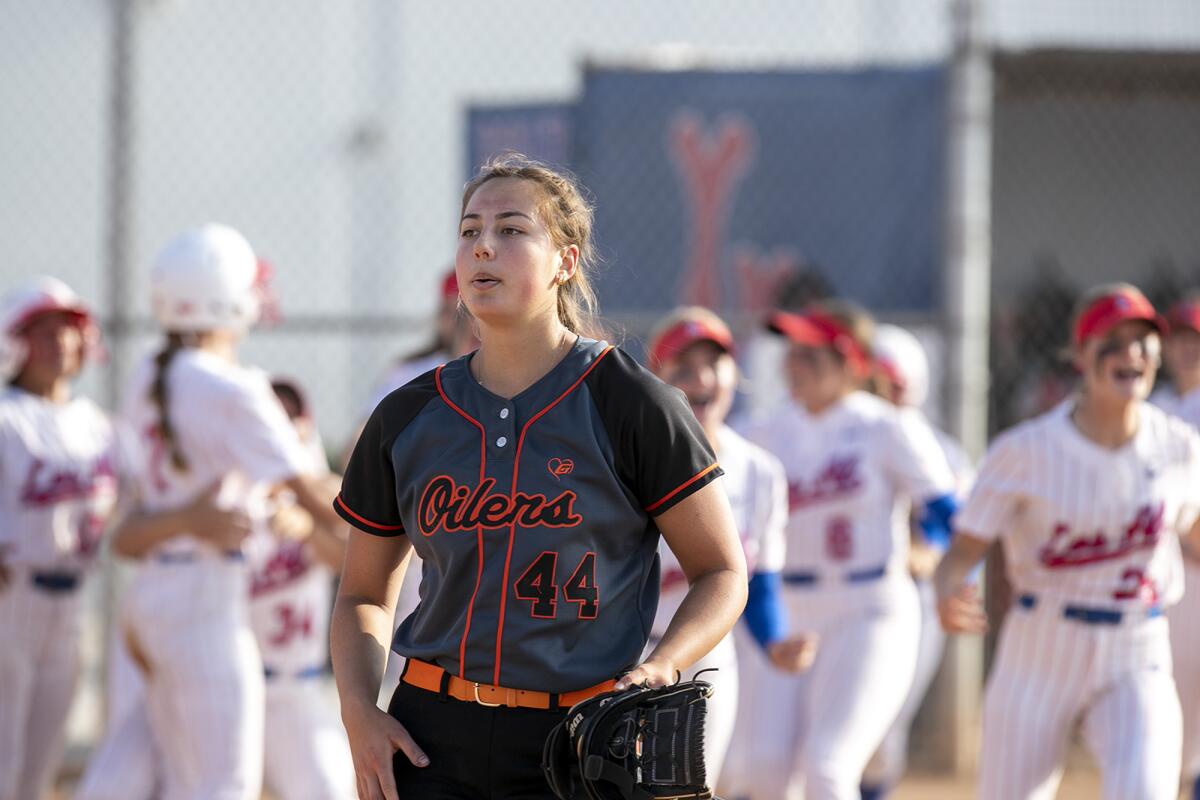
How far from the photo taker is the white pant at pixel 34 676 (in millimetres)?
6129

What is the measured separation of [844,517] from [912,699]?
1.11 meters

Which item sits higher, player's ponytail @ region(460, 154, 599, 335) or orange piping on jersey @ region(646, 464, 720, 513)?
player's ponytail @ region(460, 154, 599, 335)

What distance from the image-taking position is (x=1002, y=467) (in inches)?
205

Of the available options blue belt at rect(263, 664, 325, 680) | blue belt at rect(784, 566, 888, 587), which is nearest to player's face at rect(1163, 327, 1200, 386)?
blue belt at rect(784, 566, 888, 587)

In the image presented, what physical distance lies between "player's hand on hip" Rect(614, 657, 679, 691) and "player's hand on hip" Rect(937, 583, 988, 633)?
8.53 ft

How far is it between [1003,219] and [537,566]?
388 inches

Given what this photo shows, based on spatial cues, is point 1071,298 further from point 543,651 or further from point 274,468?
point 543,651

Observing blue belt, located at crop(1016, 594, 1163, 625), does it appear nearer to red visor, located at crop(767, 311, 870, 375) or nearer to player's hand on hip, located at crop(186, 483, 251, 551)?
red visor, located at crop(767, 311, 870, 375)

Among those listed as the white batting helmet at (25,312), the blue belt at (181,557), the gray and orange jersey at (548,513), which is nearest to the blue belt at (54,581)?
the white batting helmet at (25,312)

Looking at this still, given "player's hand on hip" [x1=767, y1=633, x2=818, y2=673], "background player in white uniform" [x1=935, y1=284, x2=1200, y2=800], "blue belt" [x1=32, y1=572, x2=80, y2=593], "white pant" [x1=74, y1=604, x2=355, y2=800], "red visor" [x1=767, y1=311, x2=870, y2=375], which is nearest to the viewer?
"player's hand on hip" [x1=767, y1=633, x2=818, y2=673]

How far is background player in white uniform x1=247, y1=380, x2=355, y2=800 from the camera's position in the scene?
5570 mm

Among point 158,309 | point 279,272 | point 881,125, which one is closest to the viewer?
point 158,309

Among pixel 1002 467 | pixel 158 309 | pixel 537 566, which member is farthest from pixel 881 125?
pixel 537 566

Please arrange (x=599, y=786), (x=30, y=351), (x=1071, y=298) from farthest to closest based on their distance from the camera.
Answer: (x=1071, y=298) < (x=30, y=351) < (x=599, y=786)
